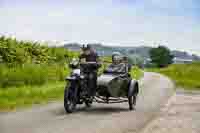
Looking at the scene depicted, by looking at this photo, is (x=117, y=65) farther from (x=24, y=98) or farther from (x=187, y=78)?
(x=187, y=78)

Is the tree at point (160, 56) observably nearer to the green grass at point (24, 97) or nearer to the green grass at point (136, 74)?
the green grass at point (136, 74)

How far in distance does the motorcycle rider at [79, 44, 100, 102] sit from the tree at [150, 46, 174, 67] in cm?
14948

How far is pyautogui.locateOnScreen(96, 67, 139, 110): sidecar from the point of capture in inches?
558

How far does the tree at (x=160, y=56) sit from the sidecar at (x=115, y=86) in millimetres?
148765

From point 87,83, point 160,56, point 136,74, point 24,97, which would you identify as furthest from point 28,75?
point 160,56

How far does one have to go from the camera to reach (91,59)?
47.6 ft

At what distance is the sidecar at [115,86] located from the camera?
1416cm

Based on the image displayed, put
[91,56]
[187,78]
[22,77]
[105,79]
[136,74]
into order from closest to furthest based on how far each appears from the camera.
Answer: [105,79] < [91,56] < [22,77] < [187,78] < [136,74]

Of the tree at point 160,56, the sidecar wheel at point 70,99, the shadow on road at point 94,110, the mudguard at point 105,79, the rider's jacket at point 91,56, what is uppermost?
the rider's jacket at point 91,56

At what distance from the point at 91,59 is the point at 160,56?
15316 cm

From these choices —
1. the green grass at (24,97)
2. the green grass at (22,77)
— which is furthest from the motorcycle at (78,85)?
the green grass at (22,77)

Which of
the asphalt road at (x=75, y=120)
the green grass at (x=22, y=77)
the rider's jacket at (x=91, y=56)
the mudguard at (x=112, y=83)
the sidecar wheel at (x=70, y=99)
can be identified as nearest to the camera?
the asphalt road at (x=75, y=120)

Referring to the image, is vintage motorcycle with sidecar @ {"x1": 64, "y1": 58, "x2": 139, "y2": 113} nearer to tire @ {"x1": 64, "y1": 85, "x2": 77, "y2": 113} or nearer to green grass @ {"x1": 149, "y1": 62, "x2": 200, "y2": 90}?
tire @ {"x1": 64, "y1": 85, "x2": 77, "y2": 113}

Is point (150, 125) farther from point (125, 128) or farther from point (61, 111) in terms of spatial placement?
point (61, 111)
